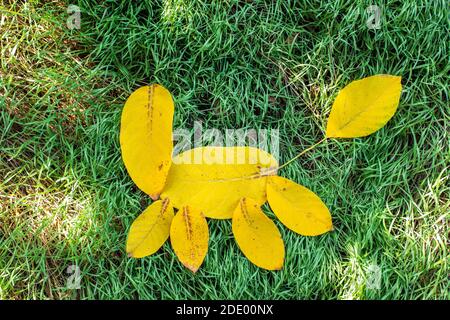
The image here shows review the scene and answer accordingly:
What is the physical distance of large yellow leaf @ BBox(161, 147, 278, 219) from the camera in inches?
73.9

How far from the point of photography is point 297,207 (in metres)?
1.91

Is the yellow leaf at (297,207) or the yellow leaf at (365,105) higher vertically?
the yellow leaf at (365,105)

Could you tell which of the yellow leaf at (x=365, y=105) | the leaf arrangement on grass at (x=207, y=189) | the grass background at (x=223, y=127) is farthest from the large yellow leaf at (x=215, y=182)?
the yellow leaf at (x=365, y=105)

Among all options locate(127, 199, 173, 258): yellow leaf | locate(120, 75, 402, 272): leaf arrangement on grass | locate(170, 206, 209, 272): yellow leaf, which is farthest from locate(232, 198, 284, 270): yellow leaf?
locate(127, 199, 173, 258): yellow leaf

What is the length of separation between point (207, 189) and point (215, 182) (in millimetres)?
42

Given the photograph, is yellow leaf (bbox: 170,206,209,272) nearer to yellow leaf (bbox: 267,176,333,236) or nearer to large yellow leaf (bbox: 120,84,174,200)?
large yellow leaf (bbox: 120,84,174,200)

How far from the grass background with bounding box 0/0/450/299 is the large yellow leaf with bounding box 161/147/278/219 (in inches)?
4.0

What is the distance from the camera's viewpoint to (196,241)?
1.89 metres

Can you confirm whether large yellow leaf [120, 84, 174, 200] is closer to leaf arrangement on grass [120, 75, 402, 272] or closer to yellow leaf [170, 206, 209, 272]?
leaf arrangement on grass [120, 75, 402, 272]

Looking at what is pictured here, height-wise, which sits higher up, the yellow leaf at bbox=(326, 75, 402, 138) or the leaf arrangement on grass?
the yellow leaf at bbox=(326, 75, 402, 138)

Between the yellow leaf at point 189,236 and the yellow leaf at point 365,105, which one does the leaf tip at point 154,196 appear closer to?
the yellow leaf at point 189,236

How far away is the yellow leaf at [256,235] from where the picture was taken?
1.88 m

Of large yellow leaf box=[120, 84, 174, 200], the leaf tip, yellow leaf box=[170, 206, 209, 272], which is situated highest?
large yellow leaf box=[120, 84, 174, 200]

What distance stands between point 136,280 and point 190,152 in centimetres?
55
